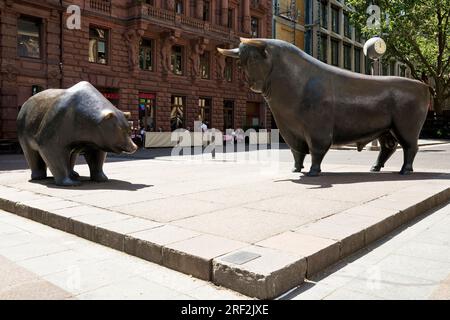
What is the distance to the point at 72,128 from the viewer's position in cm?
699

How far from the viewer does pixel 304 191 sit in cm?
621

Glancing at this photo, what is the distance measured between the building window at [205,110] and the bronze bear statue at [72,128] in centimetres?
2292

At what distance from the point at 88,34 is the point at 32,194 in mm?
19214

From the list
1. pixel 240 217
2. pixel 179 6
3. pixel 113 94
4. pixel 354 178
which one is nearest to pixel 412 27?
pixel 179 6

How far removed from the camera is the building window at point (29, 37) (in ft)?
68.8

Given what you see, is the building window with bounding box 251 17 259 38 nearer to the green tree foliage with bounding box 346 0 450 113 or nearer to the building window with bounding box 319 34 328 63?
the green tree foliage with bounding box 346 0 450 113

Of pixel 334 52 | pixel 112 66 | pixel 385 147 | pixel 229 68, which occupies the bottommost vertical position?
pixel 385 147

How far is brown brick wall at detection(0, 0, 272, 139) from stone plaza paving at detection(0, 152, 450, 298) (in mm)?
14837

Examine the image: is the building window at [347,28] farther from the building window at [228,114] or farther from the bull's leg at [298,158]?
the bull's leg at [298,158]

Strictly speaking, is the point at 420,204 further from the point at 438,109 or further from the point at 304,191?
the point at 438,109

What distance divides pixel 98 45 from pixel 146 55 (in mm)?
3383

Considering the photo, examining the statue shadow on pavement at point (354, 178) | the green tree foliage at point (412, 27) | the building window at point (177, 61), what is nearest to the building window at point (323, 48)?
the green tree foliage at point (412, 27)

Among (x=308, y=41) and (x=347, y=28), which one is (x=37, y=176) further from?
(x=347, y=28)

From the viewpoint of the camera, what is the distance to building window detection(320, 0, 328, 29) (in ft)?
140
